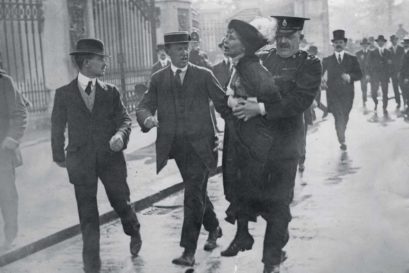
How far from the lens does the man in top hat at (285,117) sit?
493 centimetres

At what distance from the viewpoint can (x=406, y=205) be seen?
743 centimetres

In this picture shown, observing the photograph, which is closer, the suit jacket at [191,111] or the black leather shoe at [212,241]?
the suit jacket at [191,111]

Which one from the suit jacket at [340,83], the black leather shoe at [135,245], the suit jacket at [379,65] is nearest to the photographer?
the black leather shoe at [135,245]

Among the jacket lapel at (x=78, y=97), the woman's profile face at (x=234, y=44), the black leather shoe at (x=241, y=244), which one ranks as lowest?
the black leather shoe at (x=241, y=244)

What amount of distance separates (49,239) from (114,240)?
23.7 inches

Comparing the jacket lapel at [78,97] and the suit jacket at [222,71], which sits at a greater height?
the jacket lapel at [78,97]

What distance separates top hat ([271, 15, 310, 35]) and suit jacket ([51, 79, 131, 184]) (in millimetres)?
1478

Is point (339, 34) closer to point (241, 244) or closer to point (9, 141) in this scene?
point (9, 141)

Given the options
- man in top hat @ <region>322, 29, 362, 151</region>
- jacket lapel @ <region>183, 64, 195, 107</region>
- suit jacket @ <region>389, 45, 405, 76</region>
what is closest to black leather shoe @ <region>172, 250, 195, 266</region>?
jacket lapel @ <region>183, 64, 195, 107</region>

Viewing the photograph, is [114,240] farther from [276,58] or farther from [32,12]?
[32,12]

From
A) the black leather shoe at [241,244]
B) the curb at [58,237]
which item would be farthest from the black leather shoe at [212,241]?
the curb at [58,237]

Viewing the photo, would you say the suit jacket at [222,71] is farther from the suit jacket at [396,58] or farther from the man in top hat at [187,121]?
the man in top hat at [187,121]

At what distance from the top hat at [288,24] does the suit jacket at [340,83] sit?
6.42 metres

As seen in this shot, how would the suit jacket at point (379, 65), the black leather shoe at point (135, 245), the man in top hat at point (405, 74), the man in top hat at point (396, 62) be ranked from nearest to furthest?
1. the black leather shoe at point (135, 245)
2. the man in top hat at point (405, 74)
3. the suit jacket at point (379, 65)
4. the man in top hat at point (396, 62)
